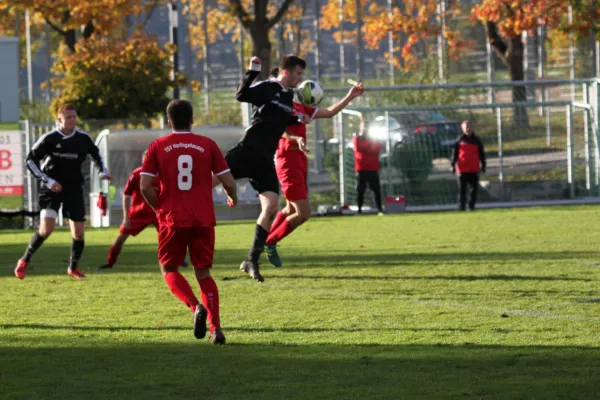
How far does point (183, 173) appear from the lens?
857 centimetres

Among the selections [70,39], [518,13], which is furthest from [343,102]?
[70,39]

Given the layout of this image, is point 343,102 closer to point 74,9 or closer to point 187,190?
point 187,190

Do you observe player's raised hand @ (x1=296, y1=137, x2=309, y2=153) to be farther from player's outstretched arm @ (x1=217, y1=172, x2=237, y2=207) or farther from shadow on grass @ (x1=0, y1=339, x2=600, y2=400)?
shadow on grass @ (x1=0, y1=339, x2=600, y2=400)

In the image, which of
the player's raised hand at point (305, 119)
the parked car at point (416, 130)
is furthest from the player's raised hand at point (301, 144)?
the parked car at point (416, 130)

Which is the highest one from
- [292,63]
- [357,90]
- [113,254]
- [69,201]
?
[292,63]

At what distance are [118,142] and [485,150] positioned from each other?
7.58 meters

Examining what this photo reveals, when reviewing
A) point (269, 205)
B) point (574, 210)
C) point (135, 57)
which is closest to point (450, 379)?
point (269, 205)

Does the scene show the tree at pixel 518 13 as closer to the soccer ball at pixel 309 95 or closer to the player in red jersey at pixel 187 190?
the soccer ball at pixel 309 95

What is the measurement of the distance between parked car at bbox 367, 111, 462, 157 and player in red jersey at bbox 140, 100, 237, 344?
60.8 feet

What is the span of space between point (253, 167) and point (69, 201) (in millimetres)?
2365

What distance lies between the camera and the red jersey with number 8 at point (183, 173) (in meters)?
8.58

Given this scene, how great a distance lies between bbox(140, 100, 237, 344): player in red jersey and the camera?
28.2ft

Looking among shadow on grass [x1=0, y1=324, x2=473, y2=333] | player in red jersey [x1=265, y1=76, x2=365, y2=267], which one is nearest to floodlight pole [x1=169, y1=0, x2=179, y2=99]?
player in red jersey [x1=265, y1=76, x2=365, y2=267]

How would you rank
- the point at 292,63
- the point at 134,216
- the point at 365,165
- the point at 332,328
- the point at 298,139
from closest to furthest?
the point at 332,328
the point at 292,63
the point at 298,139
the point at 134,216
the point at 365,165
